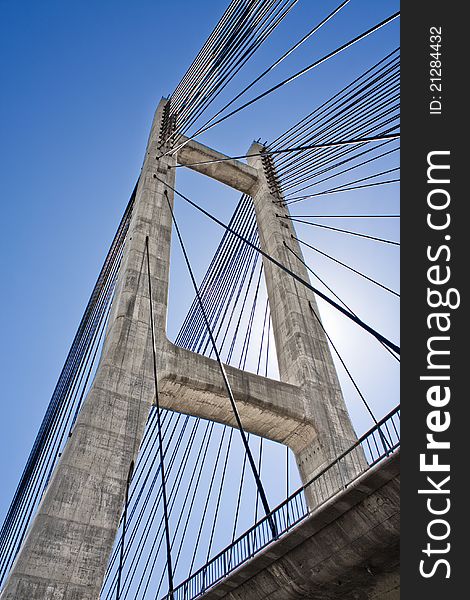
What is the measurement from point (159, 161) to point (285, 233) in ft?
16.7

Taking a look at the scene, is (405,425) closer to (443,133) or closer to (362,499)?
(362,499)

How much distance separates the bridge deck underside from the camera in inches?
217

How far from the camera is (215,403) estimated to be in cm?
1245

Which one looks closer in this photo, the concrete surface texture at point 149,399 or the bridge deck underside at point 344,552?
the bridge deck underside at point 344,552

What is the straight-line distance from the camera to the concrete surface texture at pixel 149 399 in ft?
27.7

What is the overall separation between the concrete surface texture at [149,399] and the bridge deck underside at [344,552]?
11.4ft

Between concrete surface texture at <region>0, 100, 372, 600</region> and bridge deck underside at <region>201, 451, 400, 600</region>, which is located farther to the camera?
concrete surface texture at <region>0, 100, 372, 600</region>

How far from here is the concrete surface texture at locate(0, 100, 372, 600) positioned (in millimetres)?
8430

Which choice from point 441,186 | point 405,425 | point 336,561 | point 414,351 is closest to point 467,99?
point 441,186

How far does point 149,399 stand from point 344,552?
A: 6.23 metres

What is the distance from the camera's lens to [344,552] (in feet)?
19.1

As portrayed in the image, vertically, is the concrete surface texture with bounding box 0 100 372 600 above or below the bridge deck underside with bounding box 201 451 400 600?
above

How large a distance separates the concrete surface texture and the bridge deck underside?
11.4 feet

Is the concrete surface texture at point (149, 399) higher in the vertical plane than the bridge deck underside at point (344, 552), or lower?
higher
